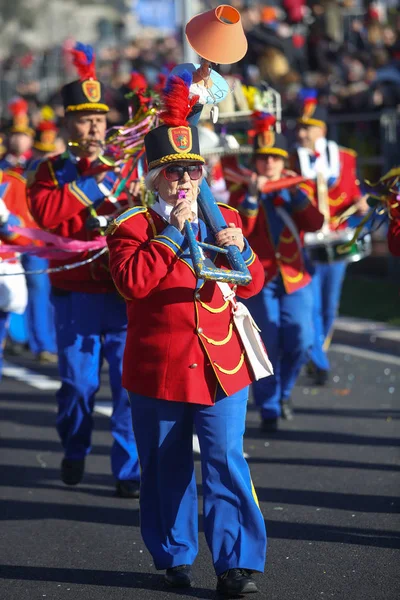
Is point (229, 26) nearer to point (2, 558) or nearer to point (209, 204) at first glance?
point (209, 204)

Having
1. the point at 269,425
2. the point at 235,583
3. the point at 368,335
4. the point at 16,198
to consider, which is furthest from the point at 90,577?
the point at 368,335

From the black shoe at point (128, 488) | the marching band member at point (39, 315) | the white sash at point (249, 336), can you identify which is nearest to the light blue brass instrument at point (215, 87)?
the white sash at point (249, 336)

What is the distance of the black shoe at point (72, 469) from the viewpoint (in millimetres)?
7023

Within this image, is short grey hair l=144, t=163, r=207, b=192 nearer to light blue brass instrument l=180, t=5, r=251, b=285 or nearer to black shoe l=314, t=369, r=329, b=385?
light blue brass instrument l=180, t=5, r=251, b=285

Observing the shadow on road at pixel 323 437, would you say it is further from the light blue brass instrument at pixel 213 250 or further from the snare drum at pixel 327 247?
the light blue brass instrument at pixel 213 250

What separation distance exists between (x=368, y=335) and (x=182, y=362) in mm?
7479

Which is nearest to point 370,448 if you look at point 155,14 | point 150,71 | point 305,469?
point 305,469

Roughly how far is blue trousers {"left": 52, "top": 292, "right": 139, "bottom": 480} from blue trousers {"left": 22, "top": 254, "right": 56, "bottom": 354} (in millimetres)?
5031

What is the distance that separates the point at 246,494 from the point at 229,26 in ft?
6.79

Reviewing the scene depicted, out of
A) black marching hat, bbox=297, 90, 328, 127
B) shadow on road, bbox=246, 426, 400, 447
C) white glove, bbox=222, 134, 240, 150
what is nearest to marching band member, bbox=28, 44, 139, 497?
shadow on road, bbox=246, 426, 400, 447

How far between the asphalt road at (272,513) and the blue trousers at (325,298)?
517 millimetres

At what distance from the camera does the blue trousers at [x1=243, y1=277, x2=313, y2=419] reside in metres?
8.48

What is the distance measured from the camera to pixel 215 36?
5484 millimetres

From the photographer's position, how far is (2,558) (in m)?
5.84
